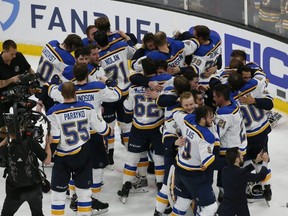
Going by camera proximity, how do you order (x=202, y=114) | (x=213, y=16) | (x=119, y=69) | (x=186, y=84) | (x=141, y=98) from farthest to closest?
1. (x=213, y=16)
2. (x=119, y=69)
3. (x=141, y=98)
4. (x=186, y=84)
5. (x=202, y=114)

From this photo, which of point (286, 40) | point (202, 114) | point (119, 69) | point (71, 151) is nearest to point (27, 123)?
point (71, 151)

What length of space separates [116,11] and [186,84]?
440 cm

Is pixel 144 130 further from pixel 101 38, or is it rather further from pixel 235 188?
pixel 235 188

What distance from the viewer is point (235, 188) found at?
6605mm

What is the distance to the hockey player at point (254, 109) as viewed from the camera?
25.2 feet

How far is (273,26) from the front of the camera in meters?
10.1

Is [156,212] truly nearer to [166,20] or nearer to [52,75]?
[52,75]

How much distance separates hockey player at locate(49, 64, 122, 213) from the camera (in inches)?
289

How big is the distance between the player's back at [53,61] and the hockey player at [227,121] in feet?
5.57

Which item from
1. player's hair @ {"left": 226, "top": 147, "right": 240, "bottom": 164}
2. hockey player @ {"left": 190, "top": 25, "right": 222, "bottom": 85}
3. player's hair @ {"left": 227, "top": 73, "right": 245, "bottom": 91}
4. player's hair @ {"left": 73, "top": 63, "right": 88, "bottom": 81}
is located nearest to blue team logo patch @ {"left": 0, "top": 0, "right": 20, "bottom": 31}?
hockey player @ {"left": 190, "top": 25, "right": 222, "bottom": 85}

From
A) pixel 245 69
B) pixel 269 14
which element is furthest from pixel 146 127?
pixel 269 14

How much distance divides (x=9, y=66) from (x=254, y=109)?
257 cm

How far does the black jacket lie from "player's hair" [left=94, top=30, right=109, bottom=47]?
2.34 metres

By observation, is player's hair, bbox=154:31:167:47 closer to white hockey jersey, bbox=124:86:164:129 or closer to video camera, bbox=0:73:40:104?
white hockey jersey, bbox=124:86:164:129
